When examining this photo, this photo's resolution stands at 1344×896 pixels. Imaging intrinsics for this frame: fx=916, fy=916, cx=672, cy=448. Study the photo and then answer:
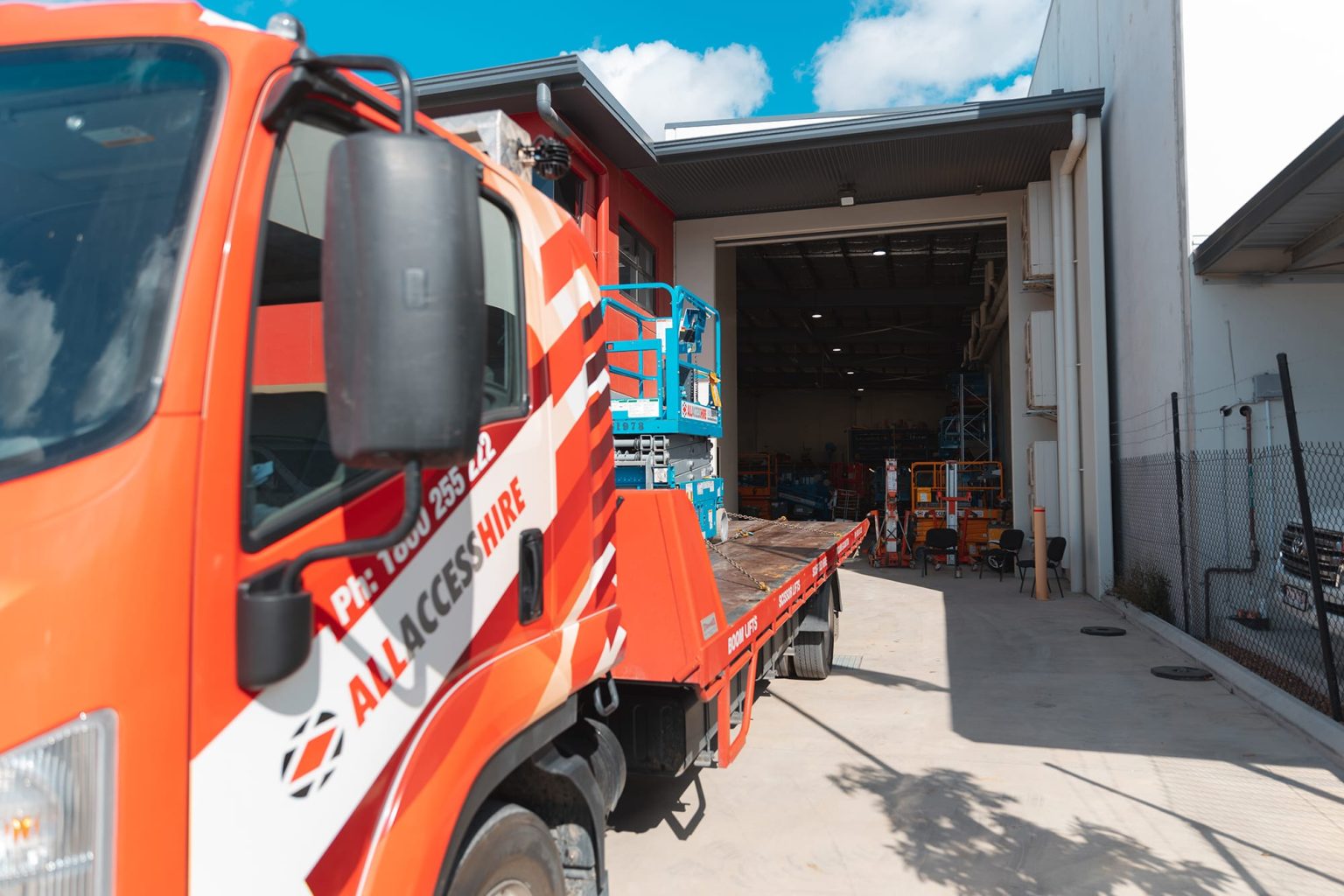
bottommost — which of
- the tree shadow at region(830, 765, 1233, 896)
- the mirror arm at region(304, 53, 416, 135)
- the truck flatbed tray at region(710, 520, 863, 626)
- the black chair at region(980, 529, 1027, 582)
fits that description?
the tree shadow at region(830, 765, 1233, 896)

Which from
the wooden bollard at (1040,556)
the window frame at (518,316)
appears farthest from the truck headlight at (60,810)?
the wooden bollard at (1040,556)

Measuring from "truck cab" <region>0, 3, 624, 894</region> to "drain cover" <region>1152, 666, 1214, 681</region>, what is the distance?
7652mm

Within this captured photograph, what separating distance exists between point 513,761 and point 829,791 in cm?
367

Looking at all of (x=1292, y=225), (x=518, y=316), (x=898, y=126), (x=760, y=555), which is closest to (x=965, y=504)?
(x=898, y=126)

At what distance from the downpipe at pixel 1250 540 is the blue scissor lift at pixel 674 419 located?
5099 mm

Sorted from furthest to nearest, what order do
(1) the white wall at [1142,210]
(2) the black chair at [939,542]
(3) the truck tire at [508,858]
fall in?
(2) the black chair at [939,542] < (1) the white wall at [1142,210] < (3) the truck tire at [508,858]

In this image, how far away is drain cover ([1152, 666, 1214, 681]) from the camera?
7.92m

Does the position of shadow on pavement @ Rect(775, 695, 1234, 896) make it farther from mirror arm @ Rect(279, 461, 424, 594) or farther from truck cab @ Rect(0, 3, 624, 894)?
mirror arm @ Rect(279, 461, 424, 594)

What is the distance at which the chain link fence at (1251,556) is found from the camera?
23.7ft

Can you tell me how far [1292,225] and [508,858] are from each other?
906cm

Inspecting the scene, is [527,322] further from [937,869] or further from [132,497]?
[937,869]

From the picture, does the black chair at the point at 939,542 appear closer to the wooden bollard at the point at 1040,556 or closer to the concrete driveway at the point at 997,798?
the wooden bollard at the point at 1040,556

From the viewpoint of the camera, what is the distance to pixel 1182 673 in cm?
806

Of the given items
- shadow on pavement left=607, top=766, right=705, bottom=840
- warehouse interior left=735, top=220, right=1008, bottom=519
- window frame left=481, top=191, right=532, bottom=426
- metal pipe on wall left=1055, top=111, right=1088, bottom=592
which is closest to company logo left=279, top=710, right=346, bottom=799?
window frame left=481, top=191, right=532, bottom=426
